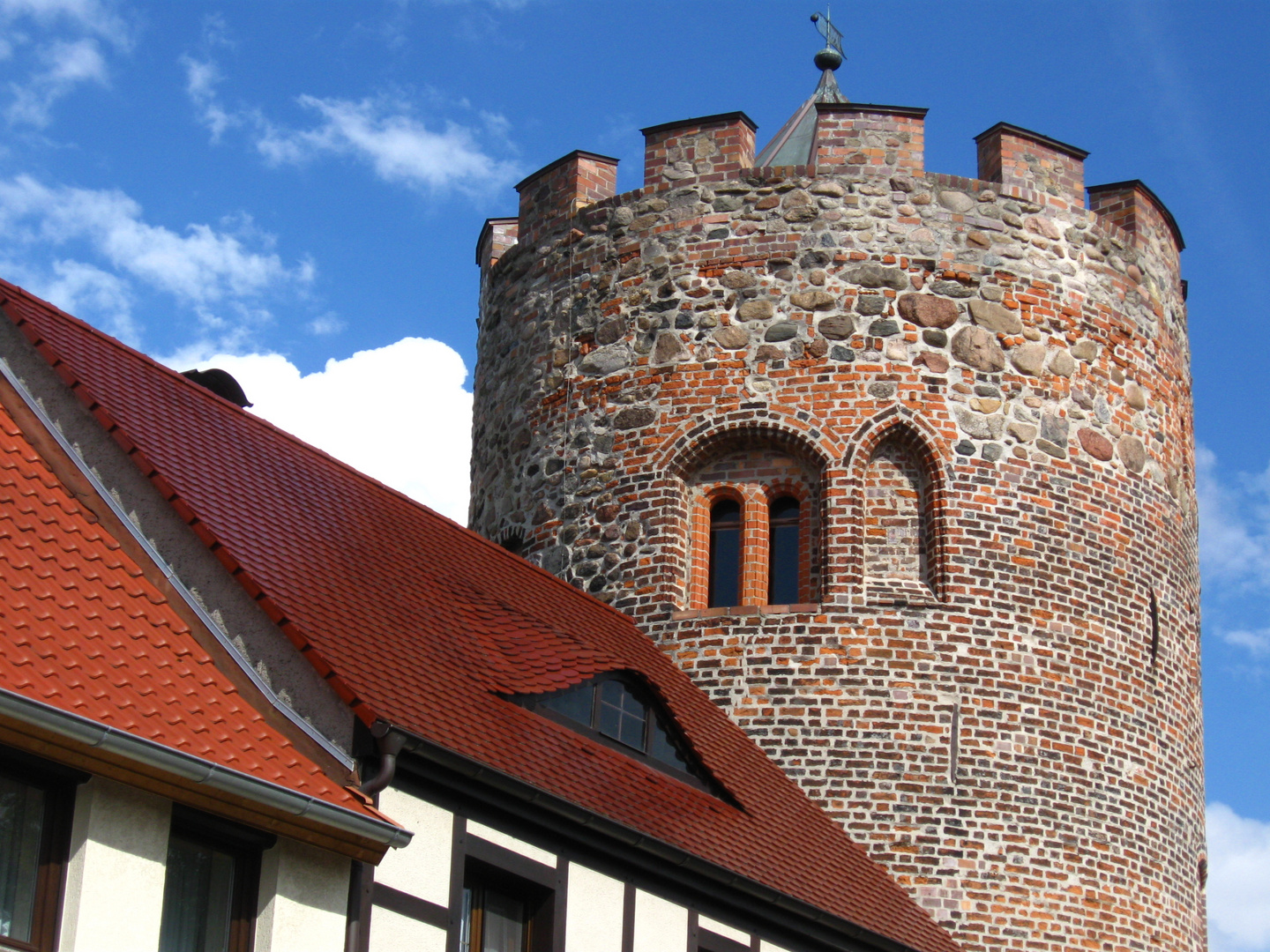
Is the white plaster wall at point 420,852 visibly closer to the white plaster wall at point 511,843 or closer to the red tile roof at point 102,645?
the white plaster wall at point 511,843

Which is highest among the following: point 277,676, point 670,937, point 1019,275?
point 1019,275

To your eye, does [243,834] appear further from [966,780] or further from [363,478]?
[966,780]

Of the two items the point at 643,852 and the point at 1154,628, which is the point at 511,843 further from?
the point at 1154,628

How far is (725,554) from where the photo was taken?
16.2 metres

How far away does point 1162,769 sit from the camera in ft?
51.5

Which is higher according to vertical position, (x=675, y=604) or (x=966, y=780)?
(x=675, y=604)

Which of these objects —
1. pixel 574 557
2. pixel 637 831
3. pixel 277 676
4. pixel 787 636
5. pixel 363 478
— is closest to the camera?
pixel 277 676

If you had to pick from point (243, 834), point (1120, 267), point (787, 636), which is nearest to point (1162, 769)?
point (787, 636)

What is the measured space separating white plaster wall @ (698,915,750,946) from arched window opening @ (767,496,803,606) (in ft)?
14.1

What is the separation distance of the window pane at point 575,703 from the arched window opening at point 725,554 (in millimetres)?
3594

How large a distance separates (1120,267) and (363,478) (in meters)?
6.58

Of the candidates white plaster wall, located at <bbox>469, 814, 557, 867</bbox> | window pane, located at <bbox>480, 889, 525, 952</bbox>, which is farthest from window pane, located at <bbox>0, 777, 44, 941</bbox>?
window pane, located at <bbox>480, 889, 525, 952</bbox>

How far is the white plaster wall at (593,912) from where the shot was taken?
1061 cm

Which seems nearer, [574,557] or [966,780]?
[966,780]
